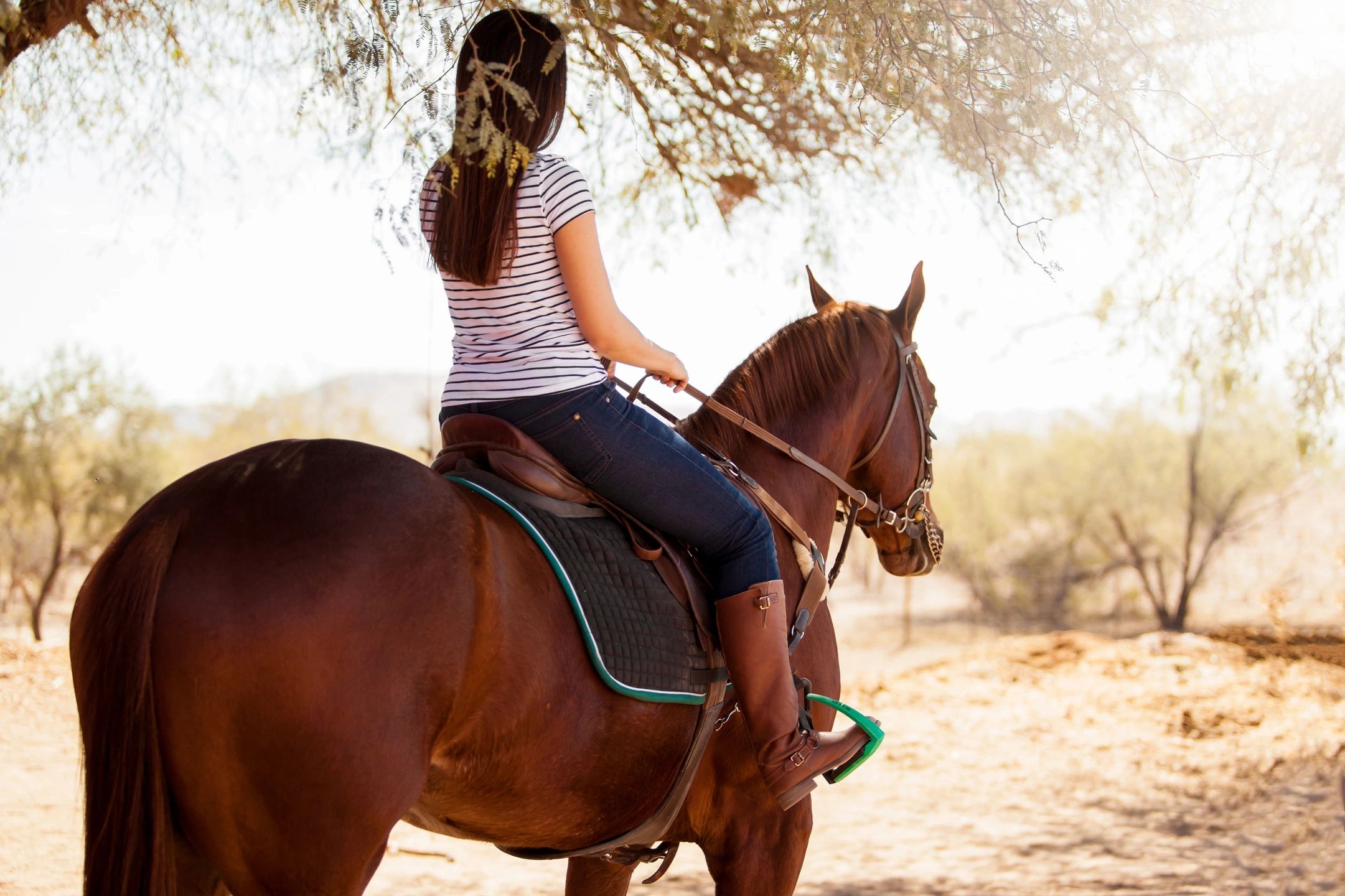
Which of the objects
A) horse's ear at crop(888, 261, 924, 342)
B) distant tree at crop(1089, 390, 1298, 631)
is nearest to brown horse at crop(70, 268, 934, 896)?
horse's ear at crop(888, 261, 924, 342)

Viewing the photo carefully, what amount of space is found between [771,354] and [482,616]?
1.65 metres

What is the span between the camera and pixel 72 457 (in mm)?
18453

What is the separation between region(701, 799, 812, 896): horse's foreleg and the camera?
2.96 metres

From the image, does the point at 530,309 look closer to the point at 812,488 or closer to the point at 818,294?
the point at 812,488

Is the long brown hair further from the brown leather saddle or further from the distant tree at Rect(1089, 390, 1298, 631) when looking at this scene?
the distant tree at Rect(1089, 390, 1298, 631)

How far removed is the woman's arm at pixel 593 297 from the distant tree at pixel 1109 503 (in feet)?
52.4

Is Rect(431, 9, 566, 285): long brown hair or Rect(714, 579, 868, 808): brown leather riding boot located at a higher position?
Rect(431, 9, 566, 285): long brown hair

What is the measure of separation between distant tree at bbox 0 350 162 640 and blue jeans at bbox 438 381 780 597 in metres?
16.5

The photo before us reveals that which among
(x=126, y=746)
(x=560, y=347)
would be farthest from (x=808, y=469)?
(x=126, y=746)

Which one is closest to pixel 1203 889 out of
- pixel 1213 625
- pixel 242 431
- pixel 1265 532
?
pixel 1213 625

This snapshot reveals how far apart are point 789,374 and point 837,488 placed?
0.45 metres

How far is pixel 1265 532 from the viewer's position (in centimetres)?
1933

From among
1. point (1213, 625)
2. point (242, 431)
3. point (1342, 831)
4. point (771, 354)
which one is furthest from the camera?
point (242, 431)

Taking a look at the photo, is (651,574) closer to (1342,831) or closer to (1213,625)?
(1342,831)
